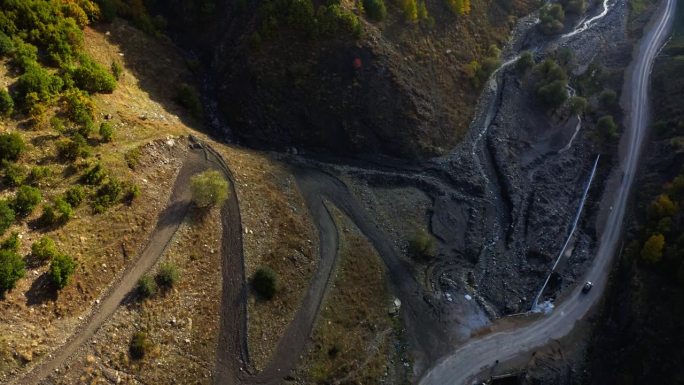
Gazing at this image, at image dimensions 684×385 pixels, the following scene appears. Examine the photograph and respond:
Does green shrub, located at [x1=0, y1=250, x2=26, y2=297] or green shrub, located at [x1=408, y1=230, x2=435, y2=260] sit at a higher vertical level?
green shrub, located at [x1=408, y1=230, x2=435, y2=260]

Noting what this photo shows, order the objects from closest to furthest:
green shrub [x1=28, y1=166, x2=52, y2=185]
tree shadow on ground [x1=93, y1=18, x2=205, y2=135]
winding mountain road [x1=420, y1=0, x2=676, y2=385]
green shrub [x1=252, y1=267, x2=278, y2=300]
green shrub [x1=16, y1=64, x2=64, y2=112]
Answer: green shrub [x1=28, y1=166, x2=52, y2=185], green shrub [x1=16, y1=64, x2=64, y2=112], green shrub [x1=252, y1=267, x2=278, y2=300], winding mountain road [x1=420, y1=0, x2=676, y2=385], tree shadow on ground [x1=93, y1=18, x2=205, y2=135]

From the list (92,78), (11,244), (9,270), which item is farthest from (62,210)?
(92,78)

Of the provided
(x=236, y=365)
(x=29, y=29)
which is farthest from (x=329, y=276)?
(x=29, y=29)

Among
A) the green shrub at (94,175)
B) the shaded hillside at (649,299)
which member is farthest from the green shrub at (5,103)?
the shaded hillside at (649,299)

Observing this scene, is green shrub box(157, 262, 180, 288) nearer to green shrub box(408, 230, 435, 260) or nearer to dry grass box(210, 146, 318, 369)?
dry grass box(210, 146, 318, 369)

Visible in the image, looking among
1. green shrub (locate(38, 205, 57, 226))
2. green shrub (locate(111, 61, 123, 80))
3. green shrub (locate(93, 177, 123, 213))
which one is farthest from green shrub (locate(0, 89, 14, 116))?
green shrub (locate(111, 61, 123, 80))

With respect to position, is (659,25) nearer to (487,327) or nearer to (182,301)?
(487,327)

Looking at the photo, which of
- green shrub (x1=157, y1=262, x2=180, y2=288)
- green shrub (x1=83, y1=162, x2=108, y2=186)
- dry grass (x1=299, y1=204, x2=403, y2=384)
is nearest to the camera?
green shrub (x1=157, y1=262, x2=180, y2=288)
